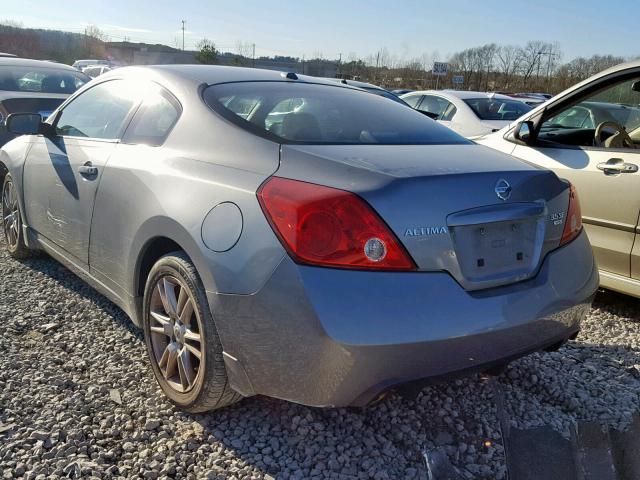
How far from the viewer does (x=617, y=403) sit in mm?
2885

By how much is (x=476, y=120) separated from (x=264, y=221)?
7430mm

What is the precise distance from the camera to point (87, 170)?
3.17 m

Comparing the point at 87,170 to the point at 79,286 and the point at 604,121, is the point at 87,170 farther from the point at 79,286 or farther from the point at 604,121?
the point at 604,121

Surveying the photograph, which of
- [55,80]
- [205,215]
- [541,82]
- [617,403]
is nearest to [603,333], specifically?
[617,403]

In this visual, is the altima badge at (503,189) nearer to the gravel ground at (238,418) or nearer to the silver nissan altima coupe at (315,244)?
the silver nissan altima coupe at (315,244)

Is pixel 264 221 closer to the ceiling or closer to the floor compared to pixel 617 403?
closer to the ceiling

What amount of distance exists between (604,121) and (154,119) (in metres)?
3.93

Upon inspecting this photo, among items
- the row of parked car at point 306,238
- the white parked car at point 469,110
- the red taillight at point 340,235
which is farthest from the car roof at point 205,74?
the white parked car at point 469,110

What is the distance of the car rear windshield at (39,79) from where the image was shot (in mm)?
7383

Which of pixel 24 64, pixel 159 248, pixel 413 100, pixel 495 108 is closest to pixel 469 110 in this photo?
pixel 495 108

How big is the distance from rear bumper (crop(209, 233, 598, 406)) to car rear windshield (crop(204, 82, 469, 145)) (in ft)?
2.39

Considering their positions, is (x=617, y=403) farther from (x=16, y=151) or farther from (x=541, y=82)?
(x=541, y=82)

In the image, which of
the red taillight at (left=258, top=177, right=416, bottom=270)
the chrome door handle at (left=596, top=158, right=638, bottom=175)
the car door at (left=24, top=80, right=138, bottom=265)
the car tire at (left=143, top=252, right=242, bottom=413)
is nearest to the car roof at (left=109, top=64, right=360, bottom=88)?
the car door at (left=24, top=80, right=138, bottom=265)

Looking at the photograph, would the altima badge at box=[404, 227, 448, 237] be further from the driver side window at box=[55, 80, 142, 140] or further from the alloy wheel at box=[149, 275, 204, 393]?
the driver side window at box=[55, 80, 142, 140]
